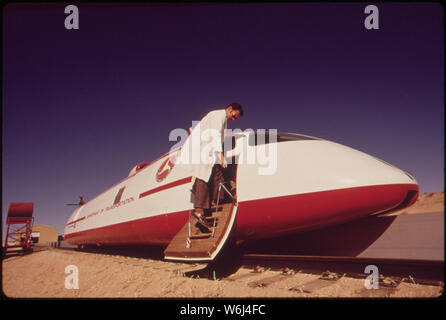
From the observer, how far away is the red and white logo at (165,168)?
18.3 ft

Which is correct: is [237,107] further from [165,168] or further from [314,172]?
[165,168]

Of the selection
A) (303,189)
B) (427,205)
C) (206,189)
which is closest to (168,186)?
(206,189)

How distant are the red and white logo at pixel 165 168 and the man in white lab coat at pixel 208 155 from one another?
5.40 feet

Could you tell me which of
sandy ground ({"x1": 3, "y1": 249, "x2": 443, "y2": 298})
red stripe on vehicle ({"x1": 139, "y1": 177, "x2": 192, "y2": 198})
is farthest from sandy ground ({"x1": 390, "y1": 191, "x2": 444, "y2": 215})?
red stripe on vehicle ({"x1": 139, "y1": 177, "x2": 192, "y2": 198})

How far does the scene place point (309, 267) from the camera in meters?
3.45

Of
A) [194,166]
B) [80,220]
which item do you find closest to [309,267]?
[194,166]

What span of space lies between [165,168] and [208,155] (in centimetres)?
231

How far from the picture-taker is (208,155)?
3.82 meters

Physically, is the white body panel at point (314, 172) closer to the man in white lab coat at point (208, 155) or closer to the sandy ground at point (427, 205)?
the man in white lab coat at point (208, 155)

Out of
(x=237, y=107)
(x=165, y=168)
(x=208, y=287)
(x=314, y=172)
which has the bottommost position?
(x=208, y=287)

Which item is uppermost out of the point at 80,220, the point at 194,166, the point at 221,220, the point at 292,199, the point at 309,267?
the point at 194,166
